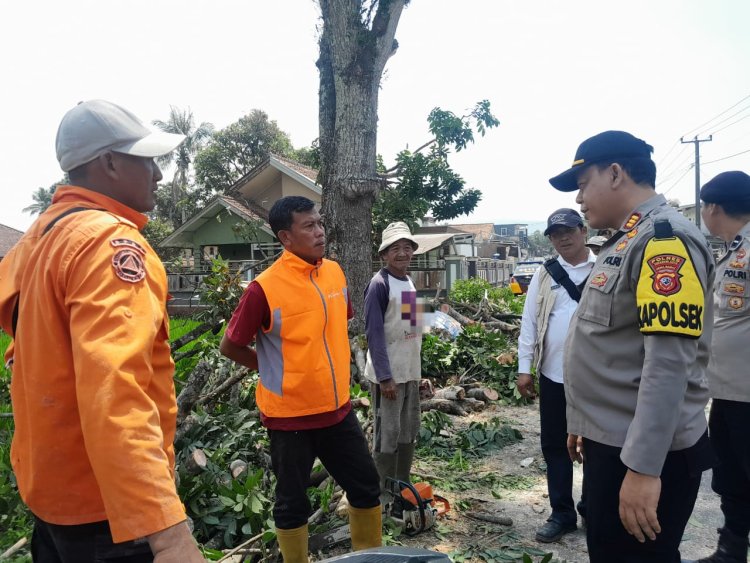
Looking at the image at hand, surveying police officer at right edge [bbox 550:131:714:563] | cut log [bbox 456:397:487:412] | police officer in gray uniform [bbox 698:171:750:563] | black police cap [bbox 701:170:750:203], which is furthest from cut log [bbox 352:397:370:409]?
black police cap [bbox 701:170:750:203]

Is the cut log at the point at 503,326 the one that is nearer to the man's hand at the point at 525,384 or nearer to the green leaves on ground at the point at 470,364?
the green leaves on ground at the point at 470,364

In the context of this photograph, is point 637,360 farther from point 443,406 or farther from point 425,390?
point 425,390

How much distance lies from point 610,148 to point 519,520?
2999mm

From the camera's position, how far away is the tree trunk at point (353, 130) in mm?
6637

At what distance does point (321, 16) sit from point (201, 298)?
416 cm

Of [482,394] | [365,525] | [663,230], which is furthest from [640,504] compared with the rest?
[482,394]

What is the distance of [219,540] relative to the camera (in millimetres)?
3525

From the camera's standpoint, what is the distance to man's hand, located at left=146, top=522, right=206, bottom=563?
1.19 meters

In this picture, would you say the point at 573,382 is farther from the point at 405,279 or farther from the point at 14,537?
the point at 14,537

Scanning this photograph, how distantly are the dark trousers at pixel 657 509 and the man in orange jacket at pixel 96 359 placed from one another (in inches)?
59.1

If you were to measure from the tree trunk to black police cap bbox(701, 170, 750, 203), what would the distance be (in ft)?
13.4

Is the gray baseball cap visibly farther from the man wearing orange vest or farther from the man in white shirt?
the man in white shirt

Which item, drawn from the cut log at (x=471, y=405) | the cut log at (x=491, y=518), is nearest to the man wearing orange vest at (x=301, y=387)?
the cut log at (x=491, y=518)

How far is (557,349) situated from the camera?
371 centimetres
